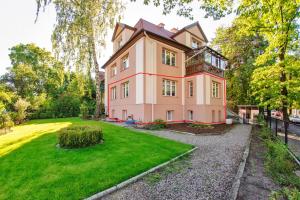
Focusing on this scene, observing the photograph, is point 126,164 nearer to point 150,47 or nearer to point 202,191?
point 202,191

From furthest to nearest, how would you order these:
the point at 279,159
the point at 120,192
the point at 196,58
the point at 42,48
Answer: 1. the point at 42,48
2. the point at 196,58
3. the point at 279,159
4. the point at 120,192

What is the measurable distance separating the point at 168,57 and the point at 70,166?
14.1 meters

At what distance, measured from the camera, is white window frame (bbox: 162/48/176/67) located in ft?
54.4

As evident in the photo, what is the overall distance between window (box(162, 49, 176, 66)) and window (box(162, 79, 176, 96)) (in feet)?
6.19

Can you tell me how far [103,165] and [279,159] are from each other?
6.39 m

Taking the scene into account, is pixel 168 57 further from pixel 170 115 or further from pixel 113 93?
pixel 113 93

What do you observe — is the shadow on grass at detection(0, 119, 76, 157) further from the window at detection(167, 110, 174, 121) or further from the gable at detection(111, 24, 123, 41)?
the gable at detection(111, 24, 123, 41)

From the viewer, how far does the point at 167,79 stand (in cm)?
1677

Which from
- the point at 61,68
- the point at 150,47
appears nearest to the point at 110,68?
the point at 61,68

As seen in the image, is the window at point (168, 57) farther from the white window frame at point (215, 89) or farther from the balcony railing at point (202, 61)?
the white window frame at point (215, 89)

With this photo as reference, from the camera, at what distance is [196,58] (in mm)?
17750

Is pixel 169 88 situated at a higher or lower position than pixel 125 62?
lower

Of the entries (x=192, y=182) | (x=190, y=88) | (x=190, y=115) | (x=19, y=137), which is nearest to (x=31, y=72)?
(x=19, y=137)

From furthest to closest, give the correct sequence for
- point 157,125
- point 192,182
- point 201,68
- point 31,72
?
point 31,72 → point 201,68 → point 157,125 → point 192,182
